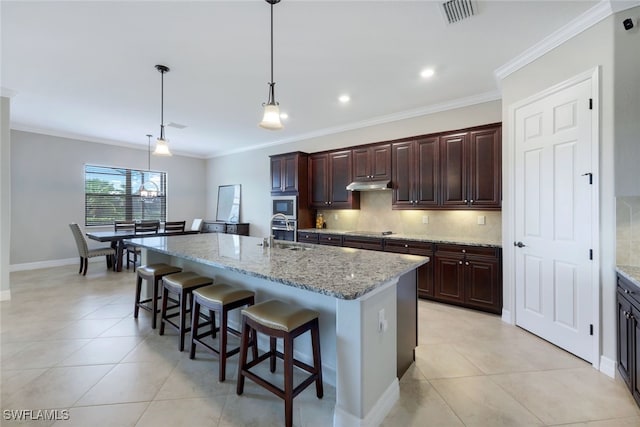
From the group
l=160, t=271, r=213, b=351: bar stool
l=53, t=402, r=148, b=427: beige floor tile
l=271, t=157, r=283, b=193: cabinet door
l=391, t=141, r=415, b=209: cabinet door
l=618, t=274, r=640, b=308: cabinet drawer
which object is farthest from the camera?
l=271, t=157, r=283, b=193: cabinet door

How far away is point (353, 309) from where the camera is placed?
5.06ft

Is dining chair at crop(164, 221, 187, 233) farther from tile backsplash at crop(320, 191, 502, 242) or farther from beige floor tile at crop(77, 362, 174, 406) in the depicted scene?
beige floor tile at crop(77, 362, 174, 406)

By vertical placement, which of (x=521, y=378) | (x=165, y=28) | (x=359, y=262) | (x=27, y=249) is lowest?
(x=521, y=378)

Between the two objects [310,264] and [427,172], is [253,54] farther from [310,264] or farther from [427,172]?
[427,172]

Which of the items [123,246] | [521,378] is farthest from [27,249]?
[521,378]

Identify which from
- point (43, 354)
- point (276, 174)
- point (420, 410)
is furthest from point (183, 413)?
point (276, 174)

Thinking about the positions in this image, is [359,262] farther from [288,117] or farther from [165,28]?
[288,117]

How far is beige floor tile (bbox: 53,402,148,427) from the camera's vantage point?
5.46 ft

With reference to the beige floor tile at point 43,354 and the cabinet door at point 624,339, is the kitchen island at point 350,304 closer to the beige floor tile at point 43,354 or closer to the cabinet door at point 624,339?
the beige floor tile at point 43,354

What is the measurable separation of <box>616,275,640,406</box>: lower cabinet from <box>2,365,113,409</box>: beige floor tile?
3.73m

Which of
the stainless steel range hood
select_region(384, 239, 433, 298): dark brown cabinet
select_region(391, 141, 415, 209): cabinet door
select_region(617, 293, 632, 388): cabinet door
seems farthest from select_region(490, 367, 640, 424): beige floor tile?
the stainless steel range hood

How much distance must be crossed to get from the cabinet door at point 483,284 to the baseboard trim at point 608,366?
1.06m

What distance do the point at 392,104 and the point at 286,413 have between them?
4065 mm

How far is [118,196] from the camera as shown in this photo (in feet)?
22.2
